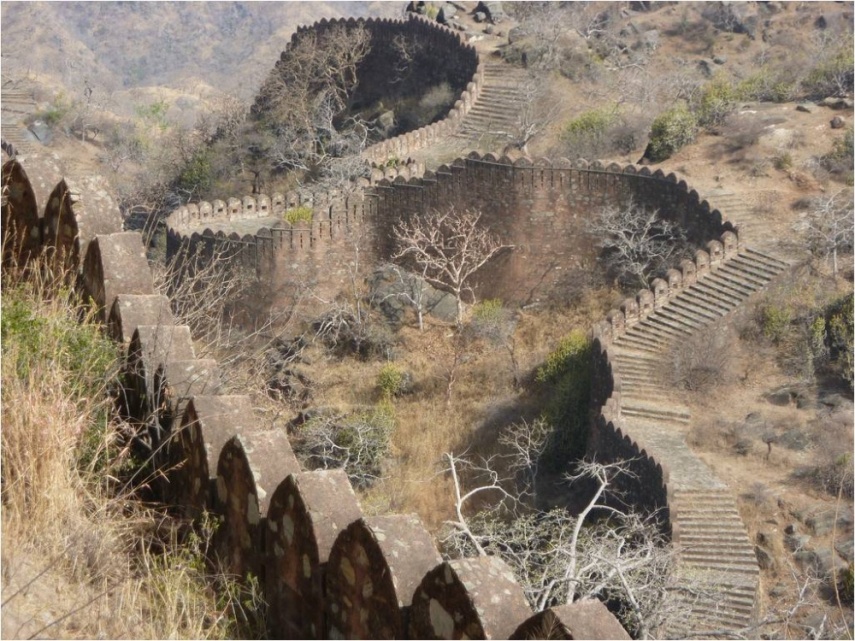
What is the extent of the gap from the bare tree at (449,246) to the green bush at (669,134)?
368 cm

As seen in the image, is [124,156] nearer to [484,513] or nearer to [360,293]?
[360,293]

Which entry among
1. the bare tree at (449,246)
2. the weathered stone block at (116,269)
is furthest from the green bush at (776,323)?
the weathered stone block at (116,269)

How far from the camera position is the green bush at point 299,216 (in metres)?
25.0

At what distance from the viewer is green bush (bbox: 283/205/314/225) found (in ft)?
82.1

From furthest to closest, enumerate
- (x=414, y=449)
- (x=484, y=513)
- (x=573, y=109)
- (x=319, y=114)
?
(x=319, y=114) < (x=573, y=109) < (x=414, y=449) < (x=484, y=513)

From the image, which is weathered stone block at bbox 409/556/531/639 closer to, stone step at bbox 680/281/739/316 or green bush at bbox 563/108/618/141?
stone step at bbox 680/281/739/316

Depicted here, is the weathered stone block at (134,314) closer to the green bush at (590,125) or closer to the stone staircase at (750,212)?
the stone staircase at (750,212)

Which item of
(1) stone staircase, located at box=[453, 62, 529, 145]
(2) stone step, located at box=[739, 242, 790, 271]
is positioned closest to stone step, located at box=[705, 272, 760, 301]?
(2) stone step, located at box=[739, 242, 790, 271]

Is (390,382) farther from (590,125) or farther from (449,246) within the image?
(590,125)

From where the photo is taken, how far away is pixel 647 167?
24.5 meters

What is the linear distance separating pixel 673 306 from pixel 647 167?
10.5ft

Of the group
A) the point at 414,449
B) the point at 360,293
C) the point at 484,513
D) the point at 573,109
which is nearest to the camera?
the point at 484,513

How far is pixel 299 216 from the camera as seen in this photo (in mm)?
25219

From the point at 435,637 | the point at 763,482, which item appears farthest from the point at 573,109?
the point at 435,637
